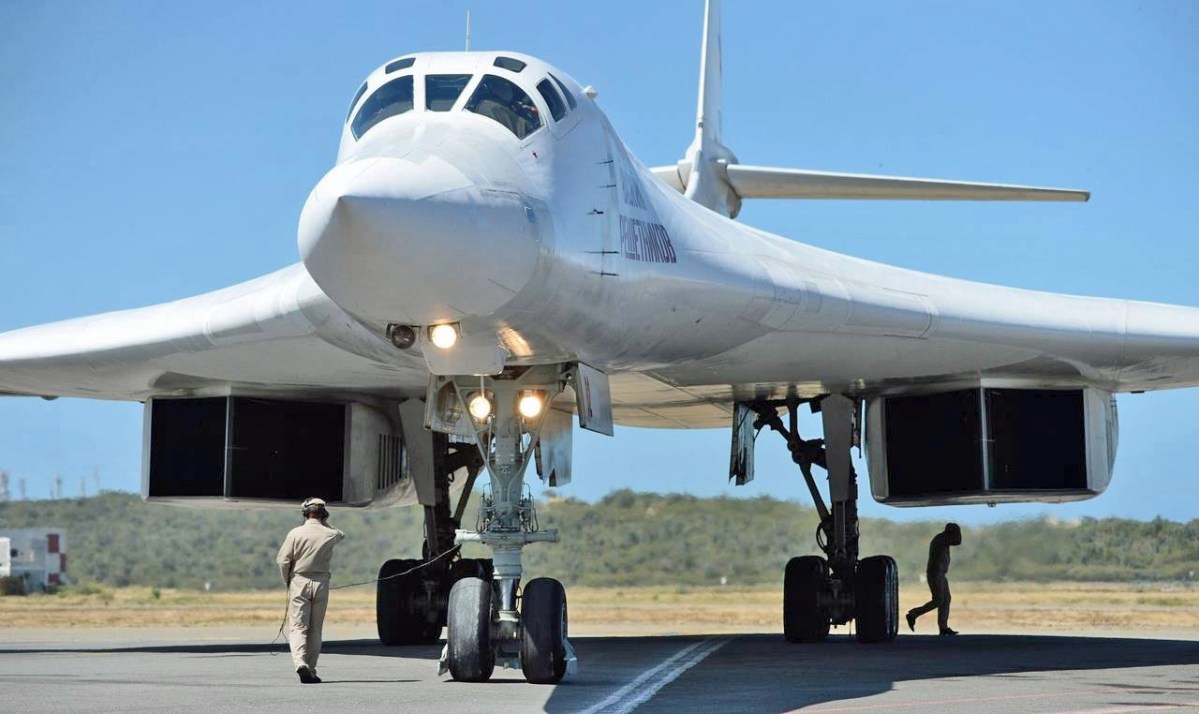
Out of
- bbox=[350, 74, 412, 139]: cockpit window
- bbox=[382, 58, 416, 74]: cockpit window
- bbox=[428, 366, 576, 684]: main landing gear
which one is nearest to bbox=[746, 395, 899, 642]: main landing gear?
bbox=[428, 366, 576, 684]: main landing gear

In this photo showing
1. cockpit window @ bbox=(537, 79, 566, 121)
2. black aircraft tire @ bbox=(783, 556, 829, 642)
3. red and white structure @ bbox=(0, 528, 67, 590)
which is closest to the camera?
cockpit window @ bbox=(537, 79, 566, 121)

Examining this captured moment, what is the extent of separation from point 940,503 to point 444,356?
6.50 metres

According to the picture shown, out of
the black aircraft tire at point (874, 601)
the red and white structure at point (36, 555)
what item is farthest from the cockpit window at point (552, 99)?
the red and white structure at point (36, 555)

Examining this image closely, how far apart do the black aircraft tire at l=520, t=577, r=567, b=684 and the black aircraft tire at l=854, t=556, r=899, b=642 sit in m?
5.91

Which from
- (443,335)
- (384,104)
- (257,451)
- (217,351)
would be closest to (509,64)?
(384,104)

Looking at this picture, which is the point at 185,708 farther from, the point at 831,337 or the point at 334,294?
the point at 831,337

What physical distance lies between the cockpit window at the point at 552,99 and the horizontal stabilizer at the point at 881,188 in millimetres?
7101

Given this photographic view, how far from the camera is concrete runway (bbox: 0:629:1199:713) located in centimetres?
749

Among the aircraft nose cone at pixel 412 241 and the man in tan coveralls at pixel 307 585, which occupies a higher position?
the aircraft nose cone at pixel 412 241

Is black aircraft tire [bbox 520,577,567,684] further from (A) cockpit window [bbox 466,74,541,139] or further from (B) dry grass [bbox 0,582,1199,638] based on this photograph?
(B) dry grass [bbox 0,582,1199,638]

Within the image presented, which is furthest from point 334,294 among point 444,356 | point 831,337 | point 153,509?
point 153,509

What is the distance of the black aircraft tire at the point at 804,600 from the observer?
13.8 meters

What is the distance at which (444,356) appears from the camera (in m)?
8.19

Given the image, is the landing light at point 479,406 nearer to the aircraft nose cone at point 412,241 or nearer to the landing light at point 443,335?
the landing light at point 443,335
